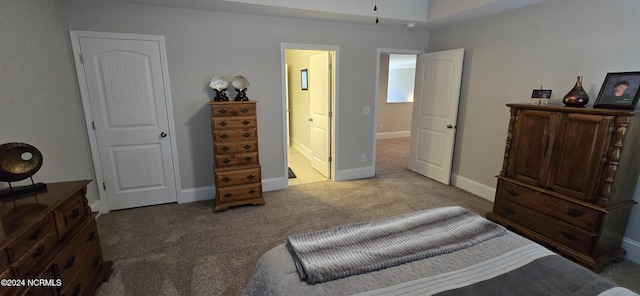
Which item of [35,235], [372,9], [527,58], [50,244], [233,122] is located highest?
[372,9]

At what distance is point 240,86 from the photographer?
3.27m

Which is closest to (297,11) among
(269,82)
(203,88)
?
(269,82)

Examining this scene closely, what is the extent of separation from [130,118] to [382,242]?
3.09 metres

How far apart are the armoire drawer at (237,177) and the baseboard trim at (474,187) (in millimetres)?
2806

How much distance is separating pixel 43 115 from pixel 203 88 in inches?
Result: 56.1

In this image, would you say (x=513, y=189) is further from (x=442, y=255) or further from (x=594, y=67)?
(x=442, y=255)

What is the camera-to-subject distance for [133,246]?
253cm

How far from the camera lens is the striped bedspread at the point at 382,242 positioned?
1261 millimetres

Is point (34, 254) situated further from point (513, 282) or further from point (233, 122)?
point (513, 282)

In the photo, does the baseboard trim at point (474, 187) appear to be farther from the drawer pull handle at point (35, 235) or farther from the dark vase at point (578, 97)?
the drawer pull handle at point (35, 235)

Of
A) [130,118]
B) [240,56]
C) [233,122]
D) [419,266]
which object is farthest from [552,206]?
[130,118]

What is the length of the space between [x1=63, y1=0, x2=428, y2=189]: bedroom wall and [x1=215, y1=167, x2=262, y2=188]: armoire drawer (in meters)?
0.48

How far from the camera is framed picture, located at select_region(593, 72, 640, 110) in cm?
207

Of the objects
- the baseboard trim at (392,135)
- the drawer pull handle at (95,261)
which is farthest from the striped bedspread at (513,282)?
the baseboard trim at (392,135)
